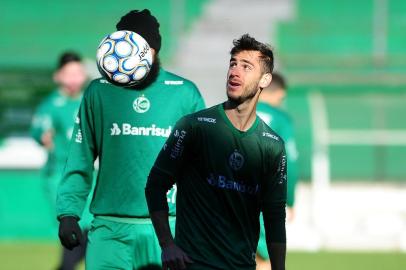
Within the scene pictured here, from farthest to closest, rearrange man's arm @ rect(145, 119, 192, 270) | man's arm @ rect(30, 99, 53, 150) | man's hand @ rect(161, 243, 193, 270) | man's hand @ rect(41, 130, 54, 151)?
1. man's hand @ rect(41, 130, 54, 151)
2. man's arm @ rect(30, 99, 53, 150)
3. man's arm @ rect(145, 119, 192, 270)
4. man's hand @ rect(161, 243, 193, 270)

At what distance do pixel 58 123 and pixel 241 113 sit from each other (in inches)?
199

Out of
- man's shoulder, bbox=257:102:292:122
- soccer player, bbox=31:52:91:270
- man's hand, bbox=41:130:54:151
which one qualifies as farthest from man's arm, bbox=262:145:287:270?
man's hand, bbox=41:130:54:151

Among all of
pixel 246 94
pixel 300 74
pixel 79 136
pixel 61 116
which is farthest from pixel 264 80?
pixel 300 74

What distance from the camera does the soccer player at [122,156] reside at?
16.6 feet

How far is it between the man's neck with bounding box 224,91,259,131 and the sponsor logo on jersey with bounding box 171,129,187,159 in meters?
0.26

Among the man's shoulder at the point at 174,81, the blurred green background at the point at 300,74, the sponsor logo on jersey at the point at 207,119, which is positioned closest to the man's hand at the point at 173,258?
the sponsor logo on jersey at the point at 207,119

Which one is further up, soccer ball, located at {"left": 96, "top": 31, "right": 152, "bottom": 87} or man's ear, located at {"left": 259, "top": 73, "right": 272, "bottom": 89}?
soccer ball, located at {"left": 96, "top": 31, "right": 152, "bottom": 87}

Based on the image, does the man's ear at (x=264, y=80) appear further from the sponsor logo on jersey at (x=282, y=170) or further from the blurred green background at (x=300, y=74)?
the blurred green background at (x=300, y=74)

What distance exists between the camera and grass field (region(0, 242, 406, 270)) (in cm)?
1121

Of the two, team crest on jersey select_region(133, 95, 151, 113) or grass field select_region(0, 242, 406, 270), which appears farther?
grass field select_region(0, 242, 406, 270)

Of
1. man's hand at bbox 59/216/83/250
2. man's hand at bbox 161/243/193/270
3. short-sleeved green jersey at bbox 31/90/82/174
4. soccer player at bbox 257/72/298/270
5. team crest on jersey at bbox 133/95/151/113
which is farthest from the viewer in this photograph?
short-sleeved green jersey at bbox 31/90/82/174

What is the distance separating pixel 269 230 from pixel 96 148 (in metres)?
1.18

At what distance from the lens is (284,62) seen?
55.9ft

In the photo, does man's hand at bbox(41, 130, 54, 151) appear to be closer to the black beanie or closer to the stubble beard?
the black beanie
